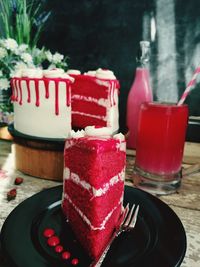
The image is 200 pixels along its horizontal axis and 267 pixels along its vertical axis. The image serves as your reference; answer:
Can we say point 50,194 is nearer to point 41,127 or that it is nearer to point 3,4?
point 41,127

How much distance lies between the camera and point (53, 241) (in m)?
0.75

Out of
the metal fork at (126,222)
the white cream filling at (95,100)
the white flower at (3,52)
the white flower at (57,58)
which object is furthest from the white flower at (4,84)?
the metal fork at (126,222)

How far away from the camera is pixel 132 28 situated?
74.8 inches

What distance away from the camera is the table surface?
0.86 metres

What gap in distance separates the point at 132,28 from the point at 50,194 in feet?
4.64

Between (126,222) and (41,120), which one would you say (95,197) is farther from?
(41,120)

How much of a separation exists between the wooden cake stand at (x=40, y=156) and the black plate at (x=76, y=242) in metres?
0.28

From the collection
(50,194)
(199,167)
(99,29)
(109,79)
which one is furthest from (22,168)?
(99,29)

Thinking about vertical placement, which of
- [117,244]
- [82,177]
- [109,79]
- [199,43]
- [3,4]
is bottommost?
[117,244]

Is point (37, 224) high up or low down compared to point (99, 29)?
down

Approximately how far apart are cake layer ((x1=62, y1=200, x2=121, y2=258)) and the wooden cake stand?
0.34 metres

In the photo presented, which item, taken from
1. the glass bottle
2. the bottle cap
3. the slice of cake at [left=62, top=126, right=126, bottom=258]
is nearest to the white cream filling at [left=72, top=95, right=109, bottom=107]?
the glass bottle

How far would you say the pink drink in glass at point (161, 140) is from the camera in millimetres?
1137

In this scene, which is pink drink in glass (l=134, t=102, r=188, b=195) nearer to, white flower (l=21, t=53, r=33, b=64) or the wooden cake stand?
the wooden cake stand
